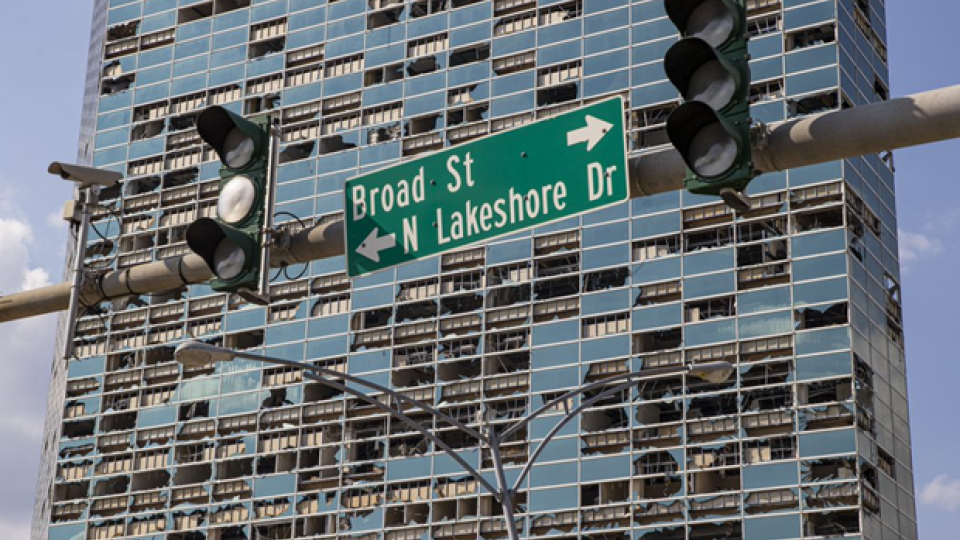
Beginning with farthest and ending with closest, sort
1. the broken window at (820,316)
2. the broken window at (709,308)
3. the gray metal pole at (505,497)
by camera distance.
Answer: the broken window at (709,308) < the broken window at (820,316) < the gray metal pole at (505,497)

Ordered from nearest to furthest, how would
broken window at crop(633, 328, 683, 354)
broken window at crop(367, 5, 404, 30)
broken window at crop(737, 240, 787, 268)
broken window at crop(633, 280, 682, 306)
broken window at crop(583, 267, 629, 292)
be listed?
broken window at crop(737, 240, 787, 268), broken window at crop(633, 328, 683, 354), broken window at crop(633, 280, 682, 306), broken window at crop(583, 267, 629, 292), broken window at crop(367, 5, 404, 30)

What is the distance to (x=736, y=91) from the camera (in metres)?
8.95

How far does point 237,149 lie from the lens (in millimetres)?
10930

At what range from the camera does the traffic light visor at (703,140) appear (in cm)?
890

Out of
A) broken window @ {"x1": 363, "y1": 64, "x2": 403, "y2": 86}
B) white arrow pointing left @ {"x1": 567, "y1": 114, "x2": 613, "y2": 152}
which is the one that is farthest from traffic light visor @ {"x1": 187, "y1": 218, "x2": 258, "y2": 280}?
broken window @ {"x1": 363, "y1": 64, "x2": 403, "y2": 86}

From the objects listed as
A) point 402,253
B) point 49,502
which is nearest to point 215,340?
point 49,502

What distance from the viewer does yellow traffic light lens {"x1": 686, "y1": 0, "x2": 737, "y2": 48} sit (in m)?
8.95

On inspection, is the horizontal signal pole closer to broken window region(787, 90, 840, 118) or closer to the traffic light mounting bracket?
the traffic light mounting bracket

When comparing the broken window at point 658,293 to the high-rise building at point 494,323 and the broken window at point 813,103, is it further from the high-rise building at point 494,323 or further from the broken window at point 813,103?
the broken window at point 813,103

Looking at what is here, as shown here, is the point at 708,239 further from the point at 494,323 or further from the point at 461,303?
the point at 461,303

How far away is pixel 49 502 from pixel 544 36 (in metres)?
36.4

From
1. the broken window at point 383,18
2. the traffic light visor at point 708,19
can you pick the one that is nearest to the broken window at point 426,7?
the broken window at point 383,18

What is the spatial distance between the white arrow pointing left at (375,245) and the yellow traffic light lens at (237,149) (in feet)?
3.22

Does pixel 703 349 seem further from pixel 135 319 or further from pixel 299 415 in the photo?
pixel 135 319
